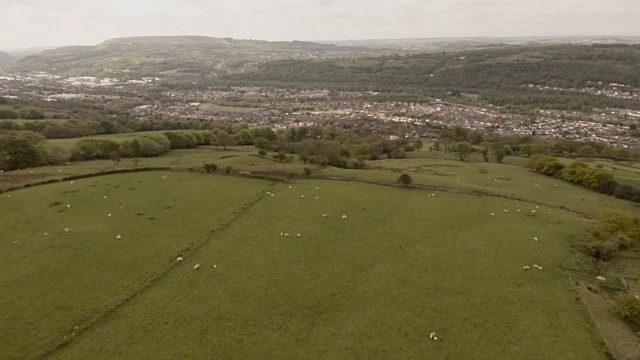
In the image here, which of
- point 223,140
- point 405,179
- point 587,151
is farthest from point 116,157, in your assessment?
point 587,151

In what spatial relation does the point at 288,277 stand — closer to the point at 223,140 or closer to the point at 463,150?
the point at 223,140

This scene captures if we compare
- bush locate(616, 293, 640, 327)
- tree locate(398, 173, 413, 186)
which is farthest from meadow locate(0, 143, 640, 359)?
tree locate(398, 173, 413, 186)

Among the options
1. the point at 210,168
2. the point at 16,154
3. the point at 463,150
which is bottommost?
the point at 463,150

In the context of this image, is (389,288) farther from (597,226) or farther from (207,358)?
(597,226)

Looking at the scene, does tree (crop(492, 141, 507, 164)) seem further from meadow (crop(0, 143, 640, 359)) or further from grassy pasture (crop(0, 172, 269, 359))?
grassy pasture (crop(0, 172, 269, 359))

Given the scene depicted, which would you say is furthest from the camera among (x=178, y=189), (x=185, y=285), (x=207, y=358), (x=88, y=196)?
(x=178, y=189)

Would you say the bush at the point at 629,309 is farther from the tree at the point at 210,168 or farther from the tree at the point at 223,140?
the tree at the point at 223,140

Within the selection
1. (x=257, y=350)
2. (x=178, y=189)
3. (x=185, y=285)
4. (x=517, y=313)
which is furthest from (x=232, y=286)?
(x=178, y=189)
